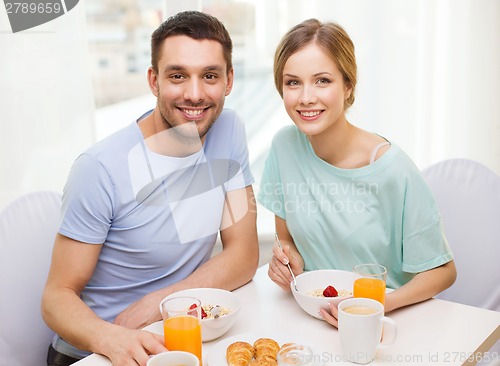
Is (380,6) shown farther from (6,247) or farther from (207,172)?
(6,247)

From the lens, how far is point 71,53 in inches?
77.4

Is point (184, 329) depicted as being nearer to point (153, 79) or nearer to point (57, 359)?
point (57, 359)

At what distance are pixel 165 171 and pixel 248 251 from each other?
0.30 m

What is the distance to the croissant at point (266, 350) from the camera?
1.05m

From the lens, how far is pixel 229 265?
57.6 inches

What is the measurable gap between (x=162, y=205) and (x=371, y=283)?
23.1 inches

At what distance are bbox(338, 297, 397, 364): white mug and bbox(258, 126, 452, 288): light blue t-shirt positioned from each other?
1.25ft

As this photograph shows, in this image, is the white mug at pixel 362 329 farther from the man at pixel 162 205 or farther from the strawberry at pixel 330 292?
the man at pixel 162 205

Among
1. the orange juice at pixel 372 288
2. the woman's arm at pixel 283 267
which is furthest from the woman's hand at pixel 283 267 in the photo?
the orange juice at pixel 372 288

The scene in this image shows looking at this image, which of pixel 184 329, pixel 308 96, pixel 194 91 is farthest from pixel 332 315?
pixel 194 91

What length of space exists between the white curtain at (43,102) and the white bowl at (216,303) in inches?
38.0

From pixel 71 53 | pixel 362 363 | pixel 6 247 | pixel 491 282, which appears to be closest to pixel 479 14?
pixel 491 282

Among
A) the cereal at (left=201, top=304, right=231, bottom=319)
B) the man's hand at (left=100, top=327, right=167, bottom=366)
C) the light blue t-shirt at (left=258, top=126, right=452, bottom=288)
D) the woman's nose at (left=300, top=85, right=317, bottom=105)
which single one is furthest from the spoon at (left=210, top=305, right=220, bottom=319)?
the woman's nose at (left=300, top=85, right=317, bottom=105)

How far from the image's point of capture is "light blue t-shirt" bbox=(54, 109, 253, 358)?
→ 1400mm
